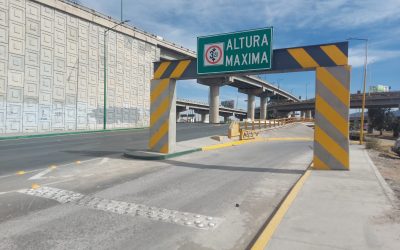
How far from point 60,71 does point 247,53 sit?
2633 cm

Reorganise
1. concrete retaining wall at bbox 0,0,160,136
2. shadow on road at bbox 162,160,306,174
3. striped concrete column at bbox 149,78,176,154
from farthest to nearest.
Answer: concrete retaining wall at bbox 0,0,160,136 → striped concrete column at bbox 149,78,176,154 → shadow on road at bbox 162,160,306,174

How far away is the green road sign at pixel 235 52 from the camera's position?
38.9 ft

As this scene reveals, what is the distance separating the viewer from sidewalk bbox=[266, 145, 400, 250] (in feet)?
15.1

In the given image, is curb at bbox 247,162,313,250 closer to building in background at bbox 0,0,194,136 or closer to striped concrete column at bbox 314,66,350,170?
striped concrete column at bbox 314,66,350,170

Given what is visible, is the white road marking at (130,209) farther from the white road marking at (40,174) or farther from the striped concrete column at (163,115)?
the striped concrete column at (163,115)

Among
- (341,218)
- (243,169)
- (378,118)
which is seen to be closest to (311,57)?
(243,169)

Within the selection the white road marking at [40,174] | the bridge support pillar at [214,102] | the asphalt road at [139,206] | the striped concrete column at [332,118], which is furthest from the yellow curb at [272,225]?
the bridge support pillar at [214,102]

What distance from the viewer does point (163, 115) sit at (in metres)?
14.0

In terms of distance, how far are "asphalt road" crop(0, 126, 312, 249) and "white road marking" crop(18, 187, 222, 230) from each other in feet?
0.05

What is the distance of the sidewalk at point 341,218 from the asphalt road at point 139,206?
0.55 m

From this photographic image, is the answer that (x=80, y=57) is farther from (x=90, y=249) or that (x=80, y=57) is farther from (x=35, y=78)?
(x=90, y=249)

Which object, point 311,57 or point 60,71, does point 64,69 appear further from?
point 311,57

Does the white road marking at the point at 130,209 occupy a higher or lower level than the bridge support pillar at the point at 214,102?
lower

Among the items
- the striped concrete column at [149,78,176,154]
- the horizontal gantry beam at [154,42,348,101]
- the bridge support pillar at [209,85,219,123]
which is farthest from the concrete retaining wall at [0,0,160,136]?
the bridge support pillar at [209,85,219,123]
